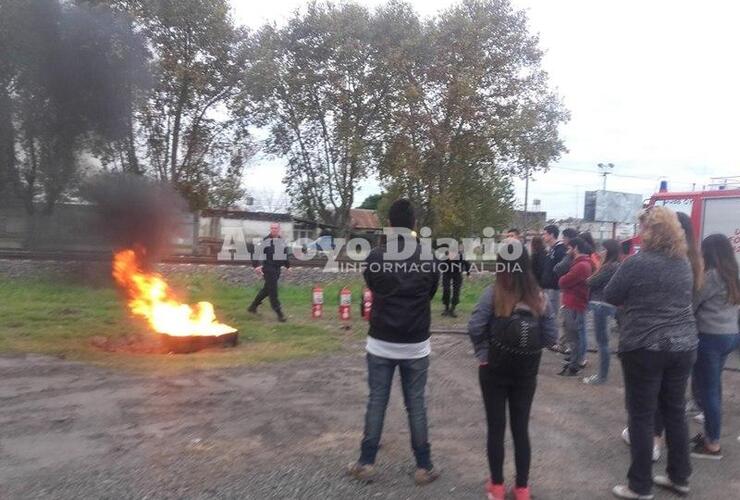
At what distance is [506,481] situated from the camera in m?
4.56

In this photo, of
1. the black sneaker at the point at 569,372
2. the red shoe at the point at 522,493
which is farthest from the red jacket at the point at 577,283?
the red shoe at the point at 522,493

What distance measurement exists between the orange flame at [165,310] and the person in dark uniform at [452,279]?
447 centimetres

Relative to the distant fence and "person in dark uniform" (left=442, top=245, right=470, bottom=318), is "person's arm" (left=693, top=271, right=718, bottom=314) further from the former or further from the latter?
Answer: the distant fence

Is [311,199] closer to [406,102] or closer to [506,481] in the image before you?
[406,102]

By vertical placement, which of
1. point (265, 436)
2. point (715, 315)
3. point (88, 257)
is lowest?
point (265, 436)

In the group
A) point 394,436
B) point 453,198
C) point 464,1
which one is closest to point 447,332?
point 394,436

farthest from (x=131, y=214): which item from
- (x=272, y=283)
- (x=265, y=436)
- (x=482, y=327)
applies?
(x=482, y=327)

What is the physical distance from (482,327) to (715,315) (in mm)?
2078

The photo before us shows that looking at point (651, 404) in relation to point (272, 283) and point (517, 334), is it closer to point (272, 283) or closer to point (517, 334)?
point (517, 334)

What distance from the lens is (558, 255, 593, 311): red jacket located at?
7.66 metres

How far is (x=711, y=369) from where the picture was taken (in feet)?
16.6

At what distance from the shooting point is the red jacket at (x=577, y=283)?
7.66m

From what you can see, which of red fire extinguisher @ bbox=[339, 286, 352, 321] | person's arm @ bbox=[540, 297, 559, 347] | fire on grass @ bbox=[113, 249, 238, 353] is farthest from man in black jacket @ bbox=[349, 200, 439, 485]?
red fire extinguisher @ bbox=[339, 286, 352, 321]

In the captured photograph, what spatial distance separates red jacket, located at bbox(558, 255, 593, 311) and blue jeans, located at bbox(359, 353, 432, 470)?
373cm
